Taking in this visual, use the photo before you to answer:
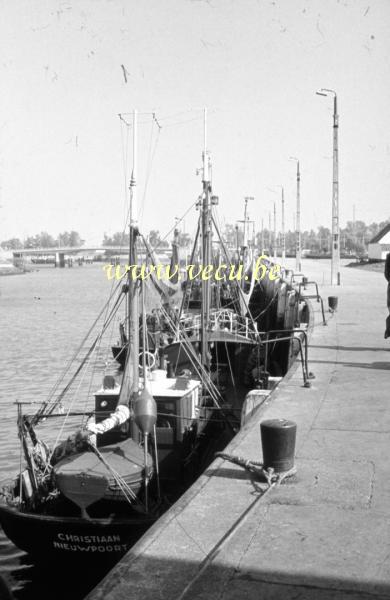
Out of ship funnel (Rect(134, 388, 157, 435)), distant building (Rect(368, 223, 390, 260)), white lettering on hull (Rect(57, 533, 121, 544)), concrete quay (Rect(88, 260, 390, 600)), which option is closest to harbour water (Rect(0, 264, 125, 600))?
white lettering on hull (Rect(57, 533, 121, 544))

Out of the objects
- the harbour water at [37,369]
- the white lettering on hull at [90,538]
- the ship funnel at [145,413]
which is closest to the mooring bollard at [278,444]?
the ship funnel at [145,413]

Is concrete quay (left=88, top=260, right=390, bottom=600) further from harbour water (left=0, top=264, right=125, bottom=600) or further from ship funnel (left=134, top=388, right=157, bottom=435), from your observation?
harbour water (left=0, top=264, right=125, bottom=600)

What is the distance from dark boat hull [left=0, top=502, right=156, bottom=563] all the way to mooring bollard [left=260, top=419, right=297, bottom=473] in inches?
92.0

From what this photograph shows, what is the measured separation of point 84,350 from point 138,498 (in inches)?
1067

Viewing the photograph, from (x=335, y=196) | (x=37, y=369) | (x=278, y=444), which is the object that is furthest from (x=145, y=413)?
(x=335, y=196)

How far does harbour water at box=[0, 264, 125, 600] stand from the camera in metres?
10.8

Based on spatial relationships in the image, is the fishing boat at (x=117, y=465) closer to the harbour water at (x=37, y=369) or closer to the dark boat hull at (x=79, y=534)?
the dark boat hull at (x=79, y=534)

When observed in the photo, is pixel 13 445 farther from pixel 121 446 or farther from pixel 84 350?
pixel 84 350

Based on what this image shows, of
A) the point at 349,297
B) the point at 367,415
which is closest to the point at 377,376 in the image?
the point at 367,415

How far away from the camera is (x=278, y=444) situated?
8.16 m

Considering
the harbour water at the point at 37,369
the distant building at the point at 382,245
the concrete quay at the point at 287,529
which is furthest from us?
the distant building at the point at 382,245

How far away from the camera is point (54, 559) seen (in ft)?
33.5

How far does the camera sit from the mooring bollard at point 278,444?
26.6 feet

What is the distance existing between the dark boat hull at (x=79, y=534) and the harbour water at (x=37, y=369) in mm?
543
